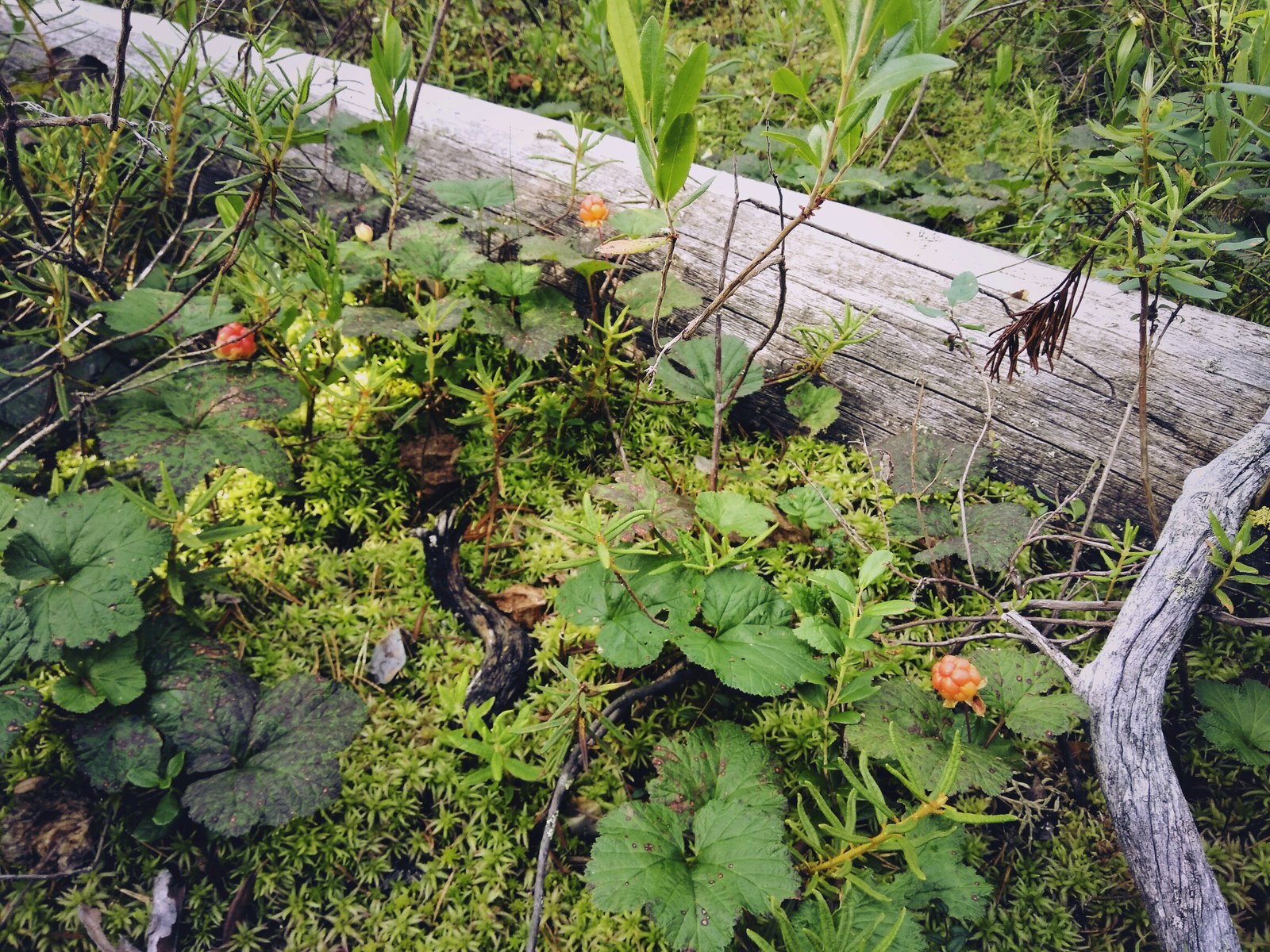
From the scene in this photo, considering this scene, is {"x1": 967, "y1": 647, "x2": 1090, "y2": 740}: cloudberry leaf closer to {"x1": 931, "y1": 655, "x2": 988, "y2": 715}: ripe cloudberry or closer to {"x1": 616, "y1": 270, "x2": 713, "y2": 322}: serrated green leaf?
{"x1": 931, "y1": 655, "x2": 988, "y2": 715}: ripe cloudberry

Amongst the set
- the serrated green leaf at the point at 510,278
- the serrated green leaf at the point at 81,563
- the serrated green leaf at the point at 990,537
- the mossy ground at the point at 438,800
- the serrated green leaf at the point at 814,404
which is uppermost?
the serrated green leaf at the point at 510,278

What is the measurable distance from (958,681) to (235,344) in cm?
211

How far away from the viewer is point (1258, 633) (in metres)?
1.98

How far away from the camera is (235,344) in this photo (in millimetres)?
2008

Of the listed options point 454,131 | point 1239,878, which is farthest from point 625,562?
point 454,131

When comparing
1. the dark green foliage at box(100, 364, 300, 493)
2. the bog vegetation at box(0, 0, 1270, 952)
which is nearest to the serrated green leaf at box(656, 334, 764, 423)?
the bog vegetation at box(0, 0, 1270, 952)

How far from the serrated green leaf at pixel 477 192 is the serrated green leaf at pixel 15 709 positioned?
1.69m

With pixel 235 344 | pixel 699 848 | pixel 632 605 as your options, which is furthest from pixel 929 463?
pixel 235 344

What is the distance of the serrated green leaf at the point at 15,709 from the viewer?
4.70 feet

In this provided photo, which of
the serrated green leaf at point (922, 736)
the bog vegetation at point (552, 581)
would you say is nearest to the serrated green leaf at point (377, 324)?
the bog vegetation at point (552, 581)

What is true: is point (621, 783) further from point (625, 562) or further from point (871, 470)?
point (871, 470)

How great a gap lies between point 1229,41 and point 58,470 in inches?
151

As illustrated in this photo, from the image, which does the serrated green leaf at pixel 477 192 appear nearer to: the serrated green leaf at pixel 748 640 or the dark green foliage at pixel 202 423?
the dark green foliage at pixel 202 423

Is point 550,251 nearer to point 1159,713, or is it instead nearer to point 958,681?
point 958,681
